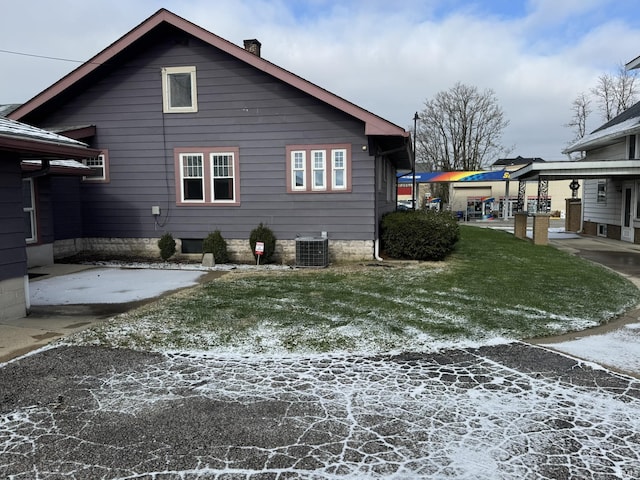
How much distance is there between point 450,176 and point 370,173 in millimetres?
27376

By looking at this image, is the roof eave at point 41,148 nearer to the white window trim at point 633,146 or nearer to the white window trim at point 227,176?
the white window trim at point 227,176

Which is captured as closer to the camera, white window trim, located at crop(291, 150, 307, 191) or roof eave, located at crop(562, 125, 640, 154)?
white window trim, located at crop(291, 150, 307, 191)

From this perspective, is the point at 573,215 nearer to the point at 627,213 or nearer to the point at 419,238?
the point at 627,213

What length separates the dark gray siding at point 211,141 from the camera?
12.2 m

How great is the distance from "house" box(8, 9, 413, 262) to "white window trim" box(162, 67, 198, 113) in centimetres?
3

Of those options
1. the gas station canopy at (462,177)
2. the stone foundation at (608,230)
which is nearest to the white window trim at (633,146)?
the stone foundation at (608,230)

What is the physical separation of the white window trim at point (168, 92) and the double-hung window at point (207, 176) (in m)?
1.02

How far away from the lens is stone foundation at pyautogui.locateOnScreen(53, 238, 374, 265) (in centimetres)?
1232

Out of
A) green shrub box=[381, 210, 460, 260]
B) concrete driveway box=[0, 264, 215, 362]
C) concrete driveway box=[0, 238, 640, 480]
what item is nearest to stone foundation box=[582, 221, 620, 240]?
green shrub box=[381, 210, 460, 260]

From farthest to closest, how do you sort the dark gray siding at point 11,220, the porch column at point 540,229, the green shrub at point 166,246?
the porch column at point 540,229, the green shrub at point 166,246, the dark gray siding at point 11,220

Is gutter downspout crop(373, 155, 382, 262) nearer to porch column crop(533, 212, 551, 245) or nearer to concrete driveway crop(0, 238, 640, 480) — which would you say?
concrete driveway crop(0, 238, 640, 480)

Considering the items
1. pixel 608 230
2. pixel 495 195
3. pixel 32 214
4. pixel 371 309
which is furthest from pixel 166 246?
pixel 495 195

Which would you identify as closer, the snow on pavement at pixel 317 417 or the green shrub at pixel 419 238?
the snow on pavement at pixel 317 417

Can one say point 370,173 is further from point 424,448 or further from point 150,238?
point 424,448
